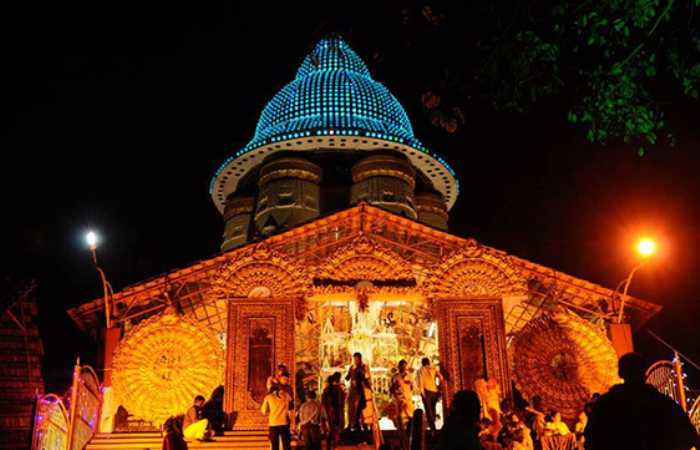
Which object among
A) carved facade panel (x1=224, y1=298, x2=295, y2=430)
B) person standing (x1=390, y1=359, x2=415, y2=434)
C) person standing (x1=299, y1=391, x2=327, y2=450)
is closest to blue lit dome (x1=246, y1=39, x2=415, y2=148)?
carved facade panel (x1=224, y1=298, x2=295, y2=430)

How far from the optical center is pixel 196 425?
49.0 ft

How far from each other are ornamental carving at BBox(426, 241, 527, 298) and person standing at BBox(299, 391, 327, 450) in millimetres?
5228

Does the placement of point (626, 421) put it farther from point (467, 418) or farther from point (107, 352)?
point (107, 352)

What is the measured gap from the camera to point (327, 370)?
21.5 meters

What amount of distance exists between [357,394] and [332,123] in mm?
21351

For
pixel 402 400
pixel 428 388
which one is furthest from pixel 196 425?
pixel 428 388

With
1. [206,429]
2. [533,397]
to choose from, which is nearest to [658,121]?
[533,397]

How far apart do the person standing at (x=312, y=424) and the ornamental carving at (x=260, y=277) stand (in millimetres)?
4605

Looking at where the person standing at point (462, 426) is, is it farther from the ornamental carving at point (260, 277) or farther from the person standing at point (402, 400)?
the ornamental carving at point (260, 277)

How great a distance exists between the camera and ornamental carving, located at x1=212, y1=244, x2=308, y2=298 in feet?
59.3

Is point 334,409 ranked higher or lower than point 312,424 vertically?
higher

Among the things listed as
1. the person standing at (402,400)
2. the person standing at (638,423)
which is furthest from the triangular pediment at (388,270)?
the person standing at (638,423)

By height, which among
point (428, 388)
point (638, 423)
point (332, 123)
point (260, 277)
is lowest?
point (638, 423)

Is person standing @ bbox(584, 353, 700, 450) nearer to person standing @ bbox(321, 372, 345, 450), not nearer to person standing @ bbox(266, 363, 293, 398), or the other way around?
person standing @ bbox(321, 372, 345, 450)
